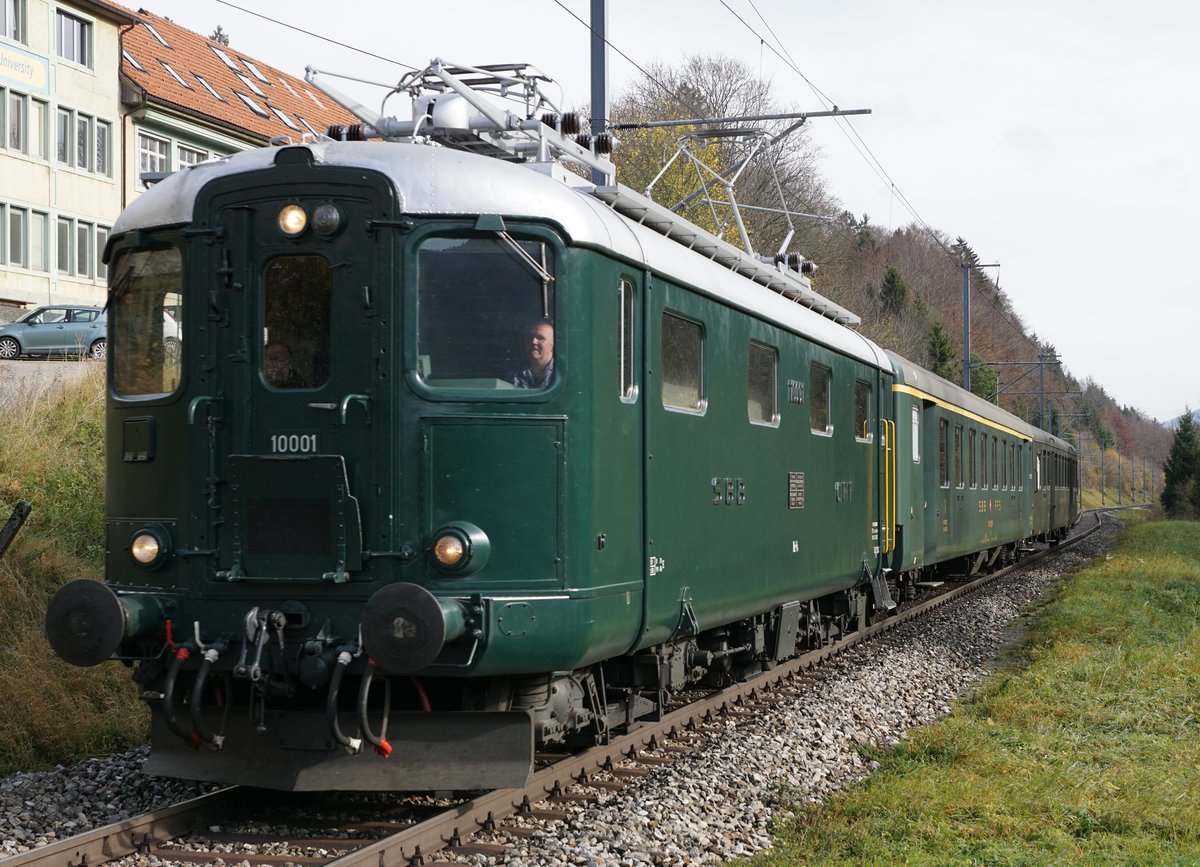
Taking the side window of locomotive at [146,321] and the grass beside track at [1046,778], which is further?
the side window of locomotive at [146,321]

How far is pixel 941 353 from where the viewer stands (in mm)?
67250

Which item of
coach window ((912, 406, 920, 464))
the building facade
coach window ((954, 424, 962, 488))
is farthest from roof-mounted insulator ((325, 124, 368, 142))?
the building facade

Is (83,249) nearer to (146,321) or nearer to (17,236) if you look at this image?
(17,236)

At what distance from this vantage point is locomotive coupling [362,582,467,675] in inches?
224

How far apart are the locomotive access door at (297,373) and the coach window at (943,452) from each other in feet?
39.5

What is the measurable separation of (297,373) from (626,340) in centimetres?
170

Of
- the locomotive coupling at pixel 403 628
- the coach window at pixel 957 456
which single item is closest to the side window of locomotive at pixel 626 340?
the locomotive coupling at pixel 403 628

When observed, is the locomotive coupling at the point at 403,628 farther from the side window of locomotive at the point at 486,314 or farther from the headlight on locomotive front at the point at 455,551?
the side window of locomotive at the point at 486,314

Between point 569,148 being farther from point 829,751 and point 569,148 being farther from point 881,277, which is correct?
point 881,277

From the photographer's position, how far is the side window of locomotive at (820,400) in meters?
10.7

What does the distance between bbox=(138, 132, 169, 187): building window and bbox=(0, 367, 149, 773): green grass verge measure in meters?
18.5

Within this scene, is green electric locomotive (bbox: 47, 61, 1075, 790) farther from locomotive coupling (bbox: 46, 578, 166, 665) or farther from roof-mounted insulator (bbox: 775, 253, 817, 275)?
roof-mounted insulator (bbox: 775, 253, 817, 275)

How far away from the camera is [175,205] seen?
21.7 ft

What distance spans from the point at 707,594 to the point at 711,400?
117 cm
